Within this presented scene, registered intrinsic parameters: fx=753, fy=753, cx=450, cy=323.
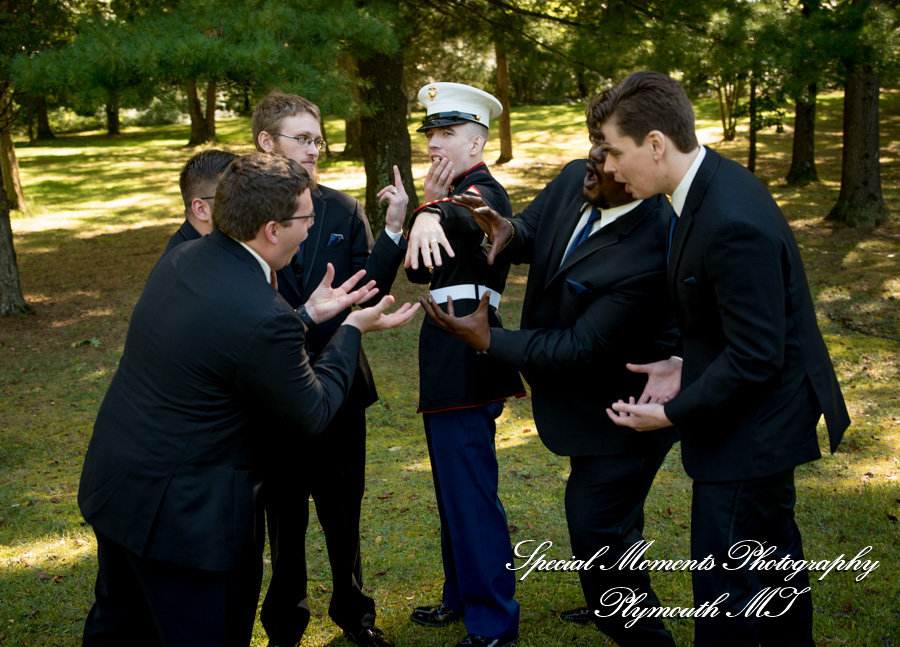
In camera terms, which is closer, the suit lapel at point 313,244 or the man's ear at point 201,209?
the man's ear at point 201,209

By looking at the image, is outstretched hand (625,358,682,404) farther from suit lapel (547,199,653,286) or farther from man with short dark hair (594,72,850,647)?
suit lapel (547,199,653,286)

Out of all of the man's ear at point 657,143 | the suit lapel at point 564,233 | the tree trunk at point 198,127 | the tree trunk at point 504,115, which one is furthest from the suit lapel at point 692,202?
the tree trunk at point 198,127

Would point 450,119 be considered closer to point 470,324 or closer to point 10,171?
point 470,324

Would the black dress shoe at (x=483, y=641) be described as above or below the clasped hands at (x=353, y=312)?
below

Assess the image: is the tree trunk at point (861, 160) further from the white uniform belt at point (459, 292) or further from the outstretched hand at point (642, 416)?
the outstretched hand at point (642, 416)

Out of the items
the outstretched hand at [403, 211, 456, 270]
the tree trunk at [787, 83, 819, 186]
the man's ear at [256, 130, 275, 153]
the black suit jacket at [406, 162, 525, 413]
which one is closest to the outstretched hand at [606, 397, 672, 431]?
the black suit jacket at [406, 162, 525, 413]

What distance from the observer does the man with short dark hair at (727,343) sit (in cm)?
227

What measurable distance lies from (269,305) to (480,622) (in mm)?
1803

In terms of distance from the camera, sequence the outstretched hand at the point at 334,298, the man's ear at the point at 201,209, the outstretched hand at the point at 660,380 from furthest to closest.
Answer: the man's ear at the point at 201,209 < the outstretched hand at the point at 334,298 < the outstretched hand at the point at 660,380

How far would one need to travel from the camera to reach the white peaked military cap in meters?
3.31

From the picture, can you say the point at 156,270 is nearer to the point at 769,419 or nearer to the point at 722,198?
the point at 722,198

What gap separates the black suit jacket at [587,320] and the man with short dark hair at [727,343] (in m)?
0.24

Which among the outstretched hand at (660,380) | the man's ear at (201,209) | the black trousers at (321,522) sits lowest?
the black trousers at (321,522)

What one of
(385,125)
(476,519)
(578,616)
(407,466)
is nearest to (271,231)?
(476,519)
